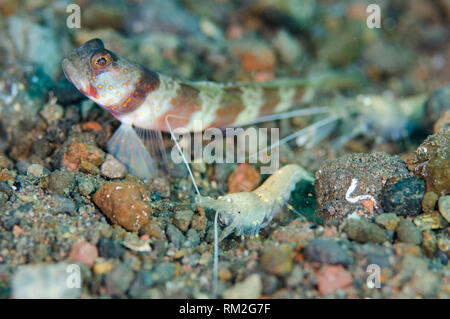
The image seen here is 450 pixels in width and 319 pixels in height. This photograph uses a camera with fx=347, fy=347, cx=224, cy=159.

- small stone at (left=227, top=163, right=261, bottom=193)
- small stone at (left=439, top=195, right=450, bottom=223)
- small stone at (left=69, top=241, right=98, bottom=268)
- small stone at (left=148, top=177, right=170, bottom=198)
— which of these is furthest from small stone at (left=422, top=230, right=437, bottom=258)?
small stone at (left=69, top=241, right=98, bottom=268)

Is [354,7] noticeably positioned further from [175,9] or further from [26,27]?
[26,27]

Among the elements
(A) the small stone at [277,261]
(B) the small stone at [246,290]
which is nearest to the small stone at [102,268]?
(B) the small stone at [246,290]

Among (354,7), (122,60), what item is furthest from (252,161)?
(354,7)

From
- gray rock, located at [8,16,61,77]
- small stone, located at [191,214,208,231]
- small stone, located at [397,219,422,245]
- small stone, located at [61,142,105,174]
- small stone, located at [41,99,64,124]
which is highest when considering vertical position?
gray rock, located at [8,16,61,77]

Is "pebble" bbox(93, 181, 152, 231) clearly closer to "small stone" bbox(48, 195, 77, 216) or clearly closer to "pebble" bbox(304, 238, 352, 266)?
"small stone" bbox(48, 195, 77, 216)

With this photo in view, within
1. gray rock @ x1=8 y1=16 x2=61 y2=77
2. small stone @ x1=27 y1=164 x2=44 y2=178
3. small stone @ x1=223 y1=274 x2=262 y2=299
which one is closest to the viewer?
small stone @ x1=223 y1=274 x2=262 y2=299

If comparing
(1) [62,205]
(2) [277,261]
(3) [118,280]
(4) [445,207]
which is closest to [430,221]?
(4) [445,207]

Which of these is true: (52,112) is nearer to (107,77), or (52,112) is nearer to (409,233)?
(107,77)
